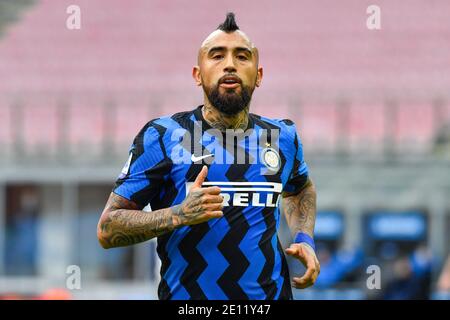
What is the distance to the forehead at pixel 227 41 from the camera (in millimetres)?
4219

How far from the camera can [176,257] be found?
13.8ft

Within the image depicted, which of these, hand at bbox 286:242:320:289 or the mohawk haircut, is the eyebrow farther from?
hand at bbox 286:242:320:289

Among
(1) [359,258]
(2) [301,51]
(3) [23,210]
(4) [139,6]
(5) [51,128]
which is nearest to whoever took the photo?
(1) [359,258]

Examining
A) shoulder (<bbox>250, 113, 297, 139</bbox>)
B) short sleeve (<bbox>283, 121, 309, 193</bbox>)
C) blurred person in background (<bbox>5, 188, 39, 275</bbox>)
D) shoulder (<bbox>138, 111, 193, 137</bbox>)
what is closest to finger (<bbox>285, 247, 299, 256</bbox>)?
short sleeve (<bbox>283, 121, 309, 193</bbox>)

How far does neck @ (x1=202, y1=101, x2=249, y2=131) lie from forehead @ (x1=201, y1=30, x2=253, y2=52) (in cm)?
26

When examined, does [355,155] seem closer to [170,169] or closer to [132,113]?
[132,113]

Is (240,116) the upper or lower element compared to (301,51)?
lower

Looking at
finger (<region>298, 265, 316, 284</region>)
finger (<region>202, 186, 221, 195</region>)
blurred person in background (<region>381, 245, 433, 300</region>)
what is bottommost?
blurred person in background (<region>381, 245, 433, 300</region>)

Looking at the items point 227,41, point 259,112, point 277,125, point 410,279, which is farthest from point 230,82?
point 259,112

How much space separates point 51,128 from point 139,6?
12.4ft

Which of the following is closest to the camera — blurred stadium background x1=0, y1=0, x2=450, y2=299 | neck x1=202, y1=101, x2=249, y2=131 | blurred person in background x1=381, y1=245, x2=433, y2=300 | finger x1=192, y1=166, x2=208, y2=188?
finger x1=192, y1=166, x2=208, y2=188

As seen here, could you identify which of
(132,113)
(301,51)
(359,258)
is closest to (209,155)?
(359,258)

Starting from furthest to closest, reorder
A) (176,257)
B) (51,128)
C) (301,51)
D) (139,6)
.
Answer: (139,6) < (301,51) < (51,128) < (176,257)

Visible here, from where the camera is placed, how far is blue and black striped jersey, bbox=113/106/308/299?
416 centimetres
